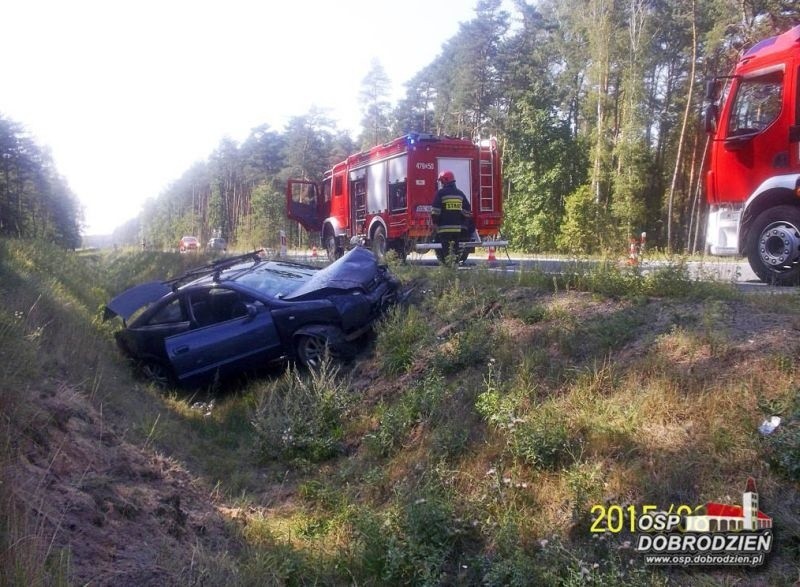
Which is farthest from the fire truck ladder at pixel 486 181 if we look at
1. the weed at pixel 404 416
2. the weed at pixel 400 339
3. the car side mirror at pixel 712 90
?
the weed at pixel 404 416

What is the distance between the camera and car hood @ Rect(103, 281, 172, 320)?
877 centimetres

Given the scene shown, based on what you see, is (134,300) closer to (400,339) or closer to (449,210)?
(400,339)

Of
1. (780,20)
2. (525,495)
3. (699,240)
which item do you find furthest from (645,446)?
(699,240)

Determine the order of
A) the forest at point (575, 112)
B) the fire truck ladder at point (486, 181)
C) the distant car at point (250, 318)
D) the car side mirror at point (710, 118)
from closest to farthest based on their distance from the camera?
1. the distant car at point (250, 318)
2. the car side mirror at point (710, 118)
3. the fire truck ladder at point (486, 181)
4. the forest at point (575, 112)

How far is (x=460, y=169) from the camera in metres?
14.5

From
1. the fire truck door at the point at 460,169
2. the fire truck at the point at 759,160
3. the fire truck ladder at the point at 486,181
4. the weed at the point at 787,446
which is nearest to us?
the weed at the point at 787,446

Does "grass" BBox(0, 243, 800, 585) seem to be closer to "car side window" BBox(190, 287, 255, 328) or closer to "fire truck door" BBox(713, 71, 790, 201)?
"car side window" BBox(190, 287, 255, 328)

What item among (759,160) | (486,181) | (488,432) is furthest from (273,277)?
(486,181)

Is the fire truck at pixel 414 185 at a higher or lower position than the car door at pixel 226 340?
higher

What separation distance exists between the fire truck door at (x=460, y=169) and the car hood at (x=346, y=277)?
5650 millimetres

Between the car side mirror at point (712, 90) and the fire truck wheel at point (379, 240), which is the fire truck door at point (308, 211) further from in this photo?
Answer: the car side mirror at point (712, 90)

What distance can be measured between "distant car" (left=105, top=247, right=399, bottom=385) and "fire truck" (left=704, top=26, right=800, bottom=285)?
4.51 m

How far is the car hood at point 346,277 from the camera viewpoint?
8.09 m

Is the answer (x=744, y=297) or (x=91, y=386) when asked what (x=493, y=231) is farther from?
(x=91, y=386)
